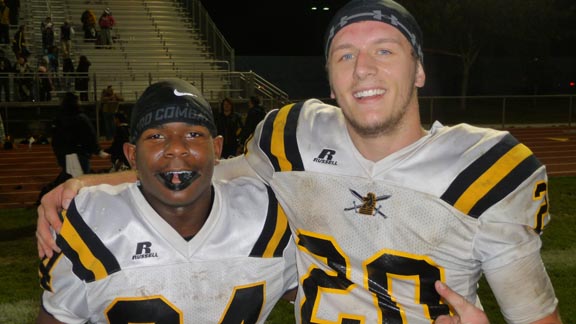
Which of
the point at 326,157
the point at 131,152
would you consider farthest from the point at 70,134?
the point at 326,157

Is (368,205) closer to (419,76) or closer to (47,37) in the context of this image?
(419,76)

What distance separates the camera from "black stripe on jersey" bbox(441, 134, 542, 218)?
204cm

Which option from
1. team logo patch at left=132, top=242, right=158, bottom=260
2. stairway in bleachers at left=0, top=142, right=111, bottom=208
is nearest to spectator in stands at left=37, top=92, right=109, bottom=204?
stairway in bleachers at left=0, top=142, right=111, bottom=208

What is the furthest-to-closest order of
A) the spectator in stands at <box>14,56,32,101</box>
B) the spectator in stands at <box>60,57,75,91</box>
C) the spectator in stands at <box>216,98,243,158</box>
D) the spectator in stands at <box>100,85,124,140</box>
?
1. the spectator in stands at <box>60,57,75,91</box>
2. the spectator in stands at <box>14,56,32,101</box>
3. the spectator in stands at <box>100,85,124,140</box>
4. the spectator in stands at <box>216,98,243,158</box>

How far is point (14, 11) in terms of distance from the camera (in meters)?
18.6

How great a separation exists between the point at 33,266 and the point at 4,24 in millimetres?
13819

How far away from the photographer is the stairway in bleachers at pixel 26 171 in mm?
9203

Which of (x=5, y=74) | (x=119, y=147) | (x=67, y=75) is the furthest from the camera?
(x=67, y=75)

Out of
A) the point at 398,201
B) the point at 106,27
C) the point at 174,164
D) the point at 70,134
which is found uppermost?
the point at 106,27

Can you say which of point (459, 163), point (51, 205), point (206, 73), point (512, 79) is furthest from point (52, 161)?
point (512, 79)

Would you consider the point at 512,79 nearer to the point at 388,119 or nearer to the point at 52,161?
the point at 52,161

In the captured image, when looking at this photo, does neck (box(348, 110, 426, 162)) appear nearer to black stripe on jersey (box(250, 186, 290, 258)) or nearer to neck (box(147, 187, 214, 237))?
black stripe on jersey (box(250, 186, 290, 258))

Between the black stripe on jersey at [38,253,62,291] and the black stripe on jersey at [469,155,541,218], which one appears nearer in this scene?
the black stripe on jersey at [469,155,541,218]

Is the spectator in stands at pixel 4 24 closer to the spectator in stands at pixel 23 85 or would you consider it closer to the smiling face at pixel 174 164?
the spectator in stands at pixel 23 85
